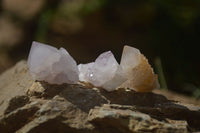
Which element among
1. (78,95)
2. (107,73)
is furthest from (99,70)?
(78,95)

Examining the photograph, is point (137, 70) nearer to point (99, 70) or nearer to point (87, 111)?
point (99, 70)

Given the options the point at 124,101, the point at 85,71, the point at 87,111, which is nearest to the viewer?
the point at 87,111

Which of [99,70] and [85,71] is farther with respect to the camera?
[85,71]

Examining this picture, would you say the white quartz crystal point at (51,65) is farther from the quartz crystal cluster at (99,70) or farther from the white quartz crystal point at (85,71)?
the white quartz crystal point at (85,71)

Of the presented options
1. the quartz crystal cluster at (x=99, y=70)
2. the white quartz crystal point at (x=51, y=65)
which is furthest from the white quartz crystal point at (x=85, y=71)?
the white quartz crystal point at (x=51, y=65)

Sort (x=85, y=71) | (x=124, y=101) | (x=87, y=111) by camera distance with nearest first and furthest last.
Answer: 1. (x=87, y=111)
2. (x=124, y=101)
3. (x=85, y=71)

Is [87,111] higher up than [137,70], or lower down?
lower down

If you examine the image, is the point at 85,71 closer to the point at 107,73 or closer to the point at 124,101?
the point at 107,73
